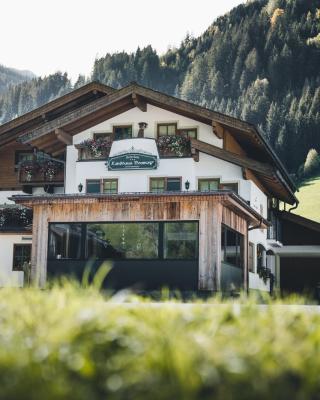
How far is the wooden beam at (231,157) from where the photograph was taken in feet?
80.0

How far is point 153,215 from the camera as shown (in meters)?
19.8

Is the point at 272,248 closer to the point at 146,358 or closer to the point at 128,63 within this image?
the point at 146,358

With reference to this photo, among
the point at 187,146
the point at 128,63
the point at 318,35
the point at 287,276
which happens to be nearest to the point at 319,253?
the point at 287,276

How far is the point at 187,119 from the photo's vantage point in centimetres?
2588

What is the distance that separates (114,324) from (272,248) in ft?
93.1

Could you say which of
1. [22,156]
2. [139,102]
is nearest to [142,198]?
[139,102]

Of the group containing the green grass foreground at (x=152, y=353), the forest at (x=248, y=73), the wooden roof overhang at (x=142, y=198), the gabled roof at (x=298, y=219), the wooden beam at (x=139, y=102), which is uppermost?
the forest at (x=248, y=73)

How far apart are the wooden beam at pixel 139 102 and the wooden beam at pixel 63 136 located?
113 inches

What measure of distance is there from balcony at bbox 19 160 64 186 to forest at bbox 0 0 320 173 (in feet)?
207

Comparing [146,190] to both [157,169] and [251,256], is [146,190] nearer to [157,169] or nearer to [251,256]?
[157,169]

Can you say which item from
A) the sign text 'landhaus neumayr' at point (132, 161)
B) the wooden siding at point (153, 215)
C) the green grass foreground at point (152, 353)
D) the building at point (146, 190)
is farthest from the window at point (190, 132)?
the green grass foreground at point (152, 353)

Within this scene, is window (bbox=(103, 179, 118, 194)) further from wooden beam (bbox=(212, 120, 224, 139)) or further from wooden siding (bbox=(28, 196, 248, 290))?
wooden siding (bbox=(28, 196, 248, 290))

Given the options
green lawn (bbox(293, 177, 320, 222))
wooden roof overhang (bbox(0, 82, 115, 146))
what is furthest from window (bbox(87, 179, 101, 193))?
green lawn (bbox(293, 177, 320, 222))

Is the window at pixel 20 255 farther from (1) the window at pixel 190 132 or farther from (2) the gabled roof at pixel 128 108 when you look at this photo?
(1) the window at pixel 190 132
